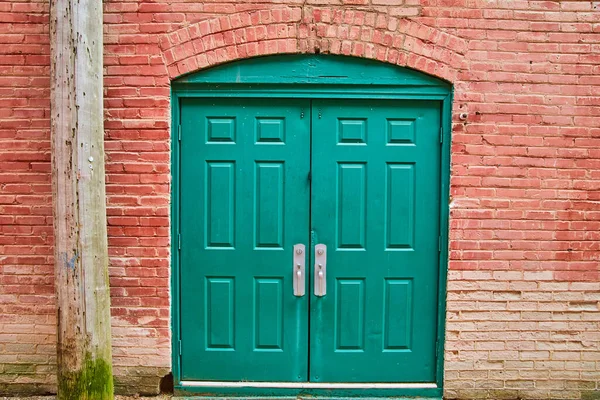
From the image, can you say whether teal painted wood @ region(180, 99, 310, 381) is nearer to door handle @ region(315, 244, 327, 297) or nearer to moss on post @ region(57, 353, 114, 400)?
door handle @ region(315, 244, 327, 297)

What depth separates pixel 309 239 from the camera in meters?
4.41

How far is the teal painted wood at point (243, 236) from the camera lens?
436 centimetres

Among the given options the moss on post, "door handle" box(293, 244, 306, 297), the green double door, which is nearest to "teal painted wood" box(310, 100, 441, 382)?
the green double door

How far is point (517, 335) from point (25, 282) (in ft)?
13.4

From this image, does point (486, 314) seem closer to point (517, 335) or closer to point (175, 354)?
point (517, 335)

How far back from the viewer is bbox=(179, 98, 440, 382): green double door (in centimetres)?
436

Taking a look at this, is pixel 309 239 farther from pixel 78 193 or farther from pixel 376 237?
pixel 78 193

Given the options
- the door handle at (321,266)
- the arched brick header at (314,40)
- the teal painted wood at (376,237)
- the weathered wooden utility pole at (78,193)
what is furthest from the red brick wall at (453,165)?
the door handle at (321,266)

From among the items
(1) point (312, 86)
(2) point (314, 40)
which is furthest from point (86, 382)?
(2) point (314, 40)

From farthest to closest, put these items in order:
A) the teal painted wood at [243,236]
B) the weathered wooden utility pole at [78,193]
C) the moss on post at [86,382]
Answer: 1. the teal painted wood at [243,236]
2. the moss on post at [86,382]
3. the weathered wooden utility pole at [78,193]

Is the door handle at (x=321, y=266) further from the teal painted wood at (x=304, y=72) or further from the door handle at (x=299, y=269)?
the teal painted wood at (x=304, y=72)

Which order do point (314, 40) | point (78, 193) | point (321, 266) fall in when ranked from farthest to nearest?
point (321, 266) → point (314, 40) → point (78, 193)

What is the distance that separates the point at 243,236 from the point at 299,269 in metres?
0.54

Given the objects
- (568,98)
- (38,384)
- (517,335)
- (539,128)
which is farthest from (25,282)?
(568,98)
